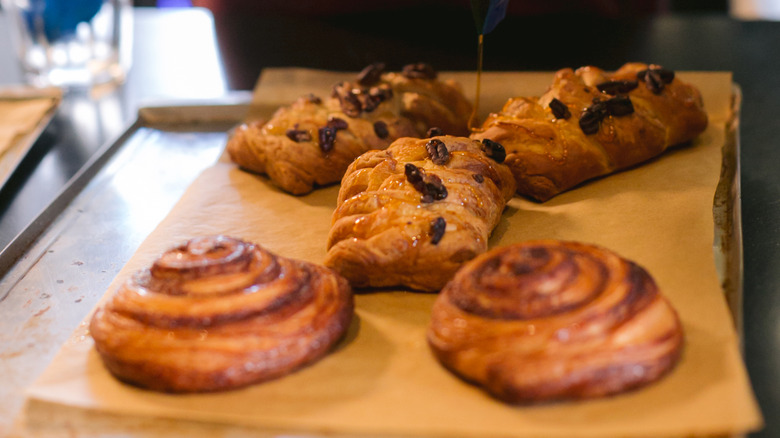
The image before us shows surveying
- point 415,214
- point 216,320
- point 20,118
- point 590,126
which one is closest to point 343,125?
point 415,214

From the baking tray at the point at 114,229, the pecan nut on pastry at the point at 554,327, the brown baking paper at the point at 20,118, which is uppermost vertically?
the pecan nut on pastry at the point at 554,327

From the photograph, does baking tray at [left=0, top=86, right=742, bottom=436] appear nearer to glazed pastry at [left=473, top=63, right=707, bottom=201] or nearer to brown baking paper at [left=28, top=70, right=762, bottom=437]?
brown baking paper at [left=28, top=70, right=762, bottom=437]

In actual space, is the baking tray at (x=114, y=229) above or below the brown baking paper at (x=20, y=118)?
below

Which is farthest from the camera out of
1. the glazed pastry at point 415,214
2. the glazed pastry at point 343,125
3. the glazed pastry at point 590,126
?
the glazed pastry at point 343,125

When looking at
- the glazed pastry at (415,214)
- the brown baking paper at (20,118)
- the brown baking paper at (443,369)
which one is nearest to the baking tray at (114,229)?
the brown baking paper at (443,369)

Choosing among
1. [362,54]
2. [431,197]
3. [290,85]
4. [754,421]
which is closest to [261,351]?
[431,197]

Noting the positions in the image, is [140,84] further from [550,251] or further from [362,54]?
[550,251]

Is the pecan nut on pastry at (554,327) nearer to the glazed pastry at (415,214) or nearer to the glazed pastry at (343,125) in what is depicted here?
the glazed pastry at (415,214)

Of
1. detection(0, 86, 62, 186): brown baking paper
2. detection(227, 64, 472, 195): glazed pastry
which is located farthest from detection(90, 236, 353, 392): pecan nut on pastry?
detection(0, 86, 62, 186): brown baking paper

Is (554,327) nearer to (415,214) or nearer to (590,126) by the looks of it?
(415,214)
